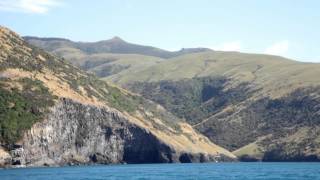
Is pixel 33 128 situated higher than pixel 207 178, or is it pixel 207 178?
pixel 33 128

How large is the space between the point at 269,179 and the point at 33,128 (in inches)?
3797

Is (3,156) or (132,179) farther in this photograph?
(3,156)

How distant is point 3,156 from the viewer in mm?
184750

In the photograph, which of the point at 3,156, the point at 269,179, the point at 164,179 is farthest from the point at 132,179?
the point at 3,156

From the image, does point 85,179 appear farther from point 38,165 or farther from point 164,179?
point 38,165

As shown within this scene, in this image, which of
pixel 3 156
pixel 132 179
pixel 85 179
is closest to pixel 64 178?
pixel 85 179

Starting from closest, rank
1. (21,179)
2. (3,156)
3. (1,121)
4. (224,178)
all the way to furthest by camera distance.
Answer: (21,179)
(224,178)
(3,156)
(1,121)

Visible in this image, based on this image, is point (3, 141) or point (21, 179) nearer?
point (21, 179)

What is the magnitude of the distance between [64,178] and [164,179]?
66.6 feet

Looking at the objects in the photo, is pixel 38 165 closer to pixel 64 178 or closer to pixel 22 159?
pixel 22 159

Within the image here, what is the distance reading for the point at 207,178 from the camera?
13200 centimetres

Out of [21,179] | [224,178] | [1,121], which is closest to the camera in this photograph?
[21,179]

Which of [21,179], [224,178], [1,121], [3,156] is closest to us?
[21,179]

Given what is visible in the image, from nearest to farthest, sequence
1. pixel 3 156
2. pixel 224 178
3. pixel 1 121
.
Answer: pixel 224 178 < pixel 3 156 < pixel 1 121
